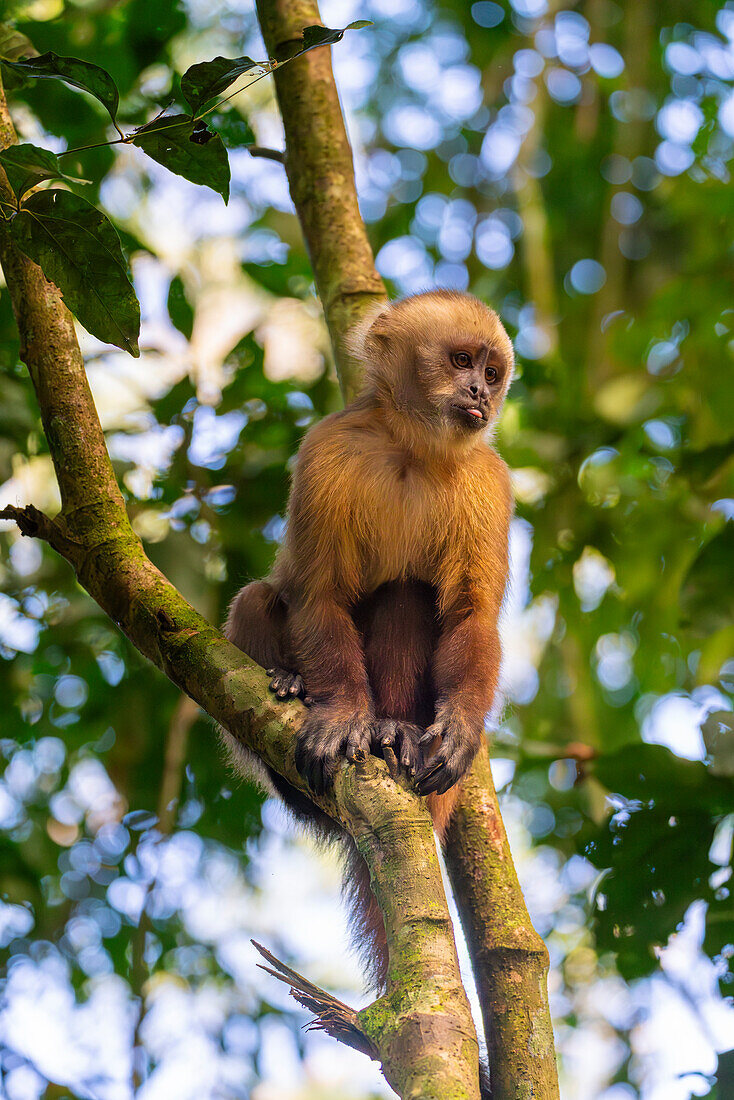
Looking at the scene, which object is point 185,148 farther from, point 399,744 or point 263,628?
point 263,628

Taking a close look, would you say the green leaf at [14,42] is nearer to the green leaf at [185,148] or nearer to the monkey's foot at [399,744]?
the green leaf at [185,148]

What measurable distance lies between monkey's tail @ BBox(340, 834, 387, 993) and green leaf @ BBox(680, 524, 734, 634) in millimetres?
1971

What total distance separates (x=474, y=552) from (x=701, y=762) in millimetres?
1312

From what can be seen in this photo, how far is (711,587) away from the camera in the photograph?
15.4 ft

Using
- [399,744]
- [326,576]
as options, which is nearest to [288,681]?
[326,576]

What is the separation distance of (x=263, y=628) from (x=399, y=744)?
3.67ft

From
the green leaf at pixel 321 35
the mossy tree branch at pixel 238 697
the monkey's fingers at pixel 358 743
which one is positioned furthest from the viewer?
the monkey's fingers at pixel 358 743

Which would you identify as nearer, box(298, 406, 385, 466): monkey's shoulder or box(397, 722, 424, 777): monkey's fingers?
box(397, 722, 424, 777): monkey's fingers

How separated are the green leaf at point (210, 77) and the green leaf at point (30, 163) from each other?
0.42 m

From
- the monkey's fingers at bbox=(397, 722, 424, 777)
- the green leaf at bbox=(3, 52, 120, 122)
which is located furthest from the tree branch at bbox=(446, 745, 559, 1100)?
the green leaf at bbox=(3, 52, 120, 122)

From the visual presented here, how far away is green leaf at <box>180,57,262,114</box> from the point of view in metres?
2.54

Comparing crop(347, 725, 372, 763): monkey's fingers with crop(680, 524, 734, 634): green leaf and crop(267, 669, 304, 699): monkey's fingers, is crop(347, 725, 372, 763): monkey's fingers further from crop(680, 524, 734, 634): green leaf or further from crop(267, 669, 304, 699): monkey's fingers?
crop(680, 524, 734, 634): green leaf

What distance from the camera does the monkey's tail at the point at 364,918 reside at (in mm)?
4086

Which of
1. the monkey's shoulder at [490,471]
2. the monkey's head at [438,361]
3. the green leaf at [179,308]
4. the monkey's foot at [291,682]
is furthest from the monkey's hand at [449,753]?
the green leaf at [179,308]
